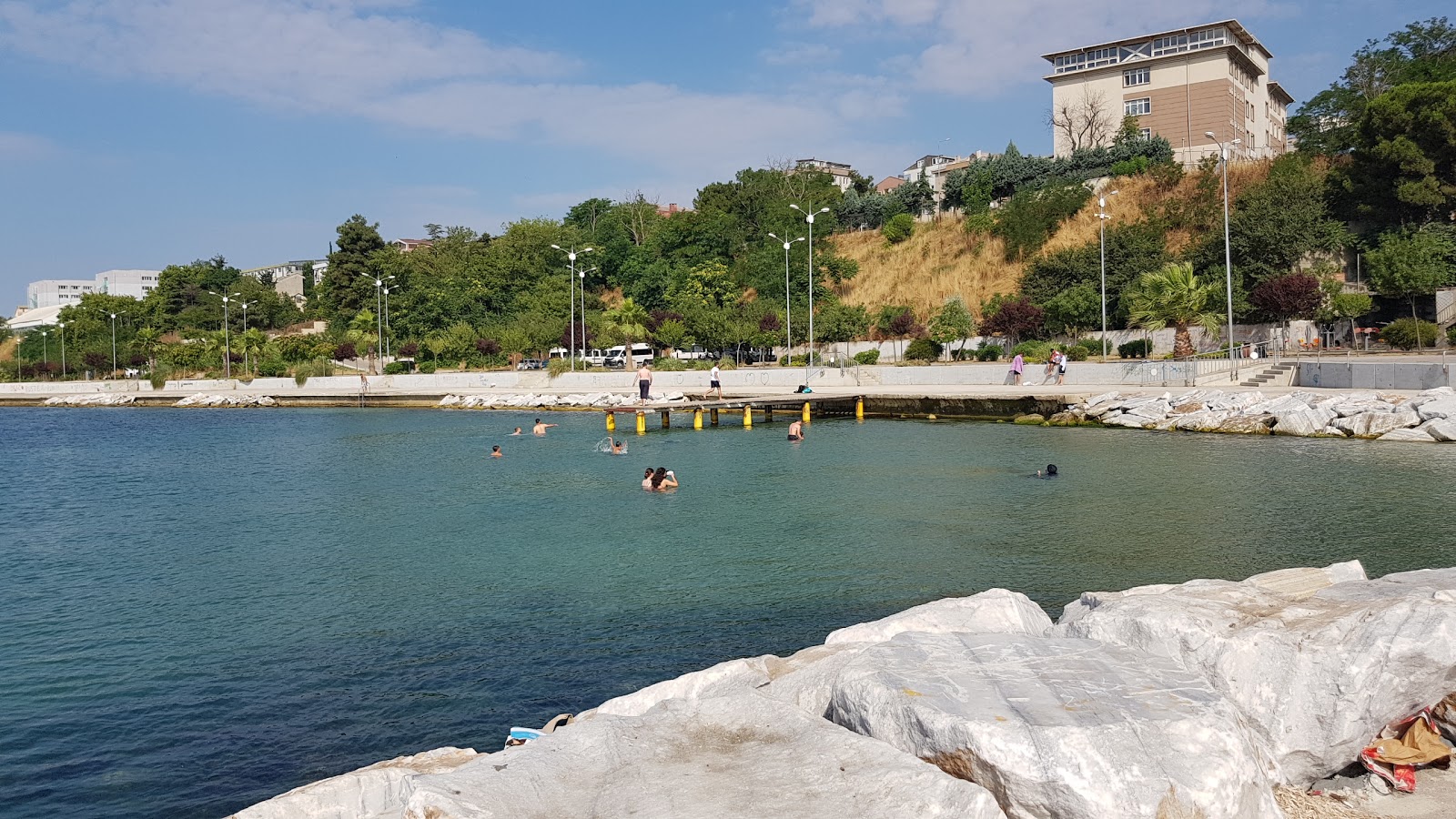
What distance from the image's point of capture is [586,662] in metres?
9.89

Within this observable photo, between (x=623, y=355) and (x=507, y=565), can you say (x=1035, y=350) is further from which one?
(x=507, y=565)

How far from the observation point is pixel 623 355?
221 ft

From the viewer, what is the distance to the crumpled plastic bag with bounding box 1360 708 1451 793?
5.76m

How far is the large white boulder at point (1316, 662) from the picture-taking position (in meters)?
5.80

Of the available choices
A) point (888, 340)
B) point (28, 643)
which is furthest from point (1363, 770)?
point (888, 340)

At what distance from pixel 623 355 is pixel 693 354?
193 inches

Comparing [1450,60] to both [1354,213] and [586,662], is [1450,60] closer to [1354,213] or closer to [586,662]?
[1354,213]

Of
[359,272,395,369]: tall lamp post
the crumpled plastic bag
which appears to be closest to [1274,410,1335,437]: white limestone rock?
the crumpled plastic bag

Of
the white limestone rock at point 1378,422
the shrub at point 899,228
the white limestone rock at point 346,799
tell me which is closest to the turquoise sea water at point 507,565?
the white limestone rock at point 1378,422

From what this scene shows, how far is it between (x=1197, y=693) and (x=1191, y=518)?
42.5ft

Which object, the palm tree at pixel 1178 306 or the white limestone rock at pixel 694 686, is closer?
the white limestone rock at pixel 694 686

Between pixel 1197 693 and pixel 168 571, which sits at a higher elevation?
pixel 1197 693

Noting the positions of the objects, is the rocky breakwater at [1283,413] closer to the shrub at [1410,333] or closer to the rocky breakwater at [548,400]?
the shrub at [1410,333]

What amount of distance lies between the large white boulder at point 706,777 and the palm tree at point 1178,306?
41.4 metres
